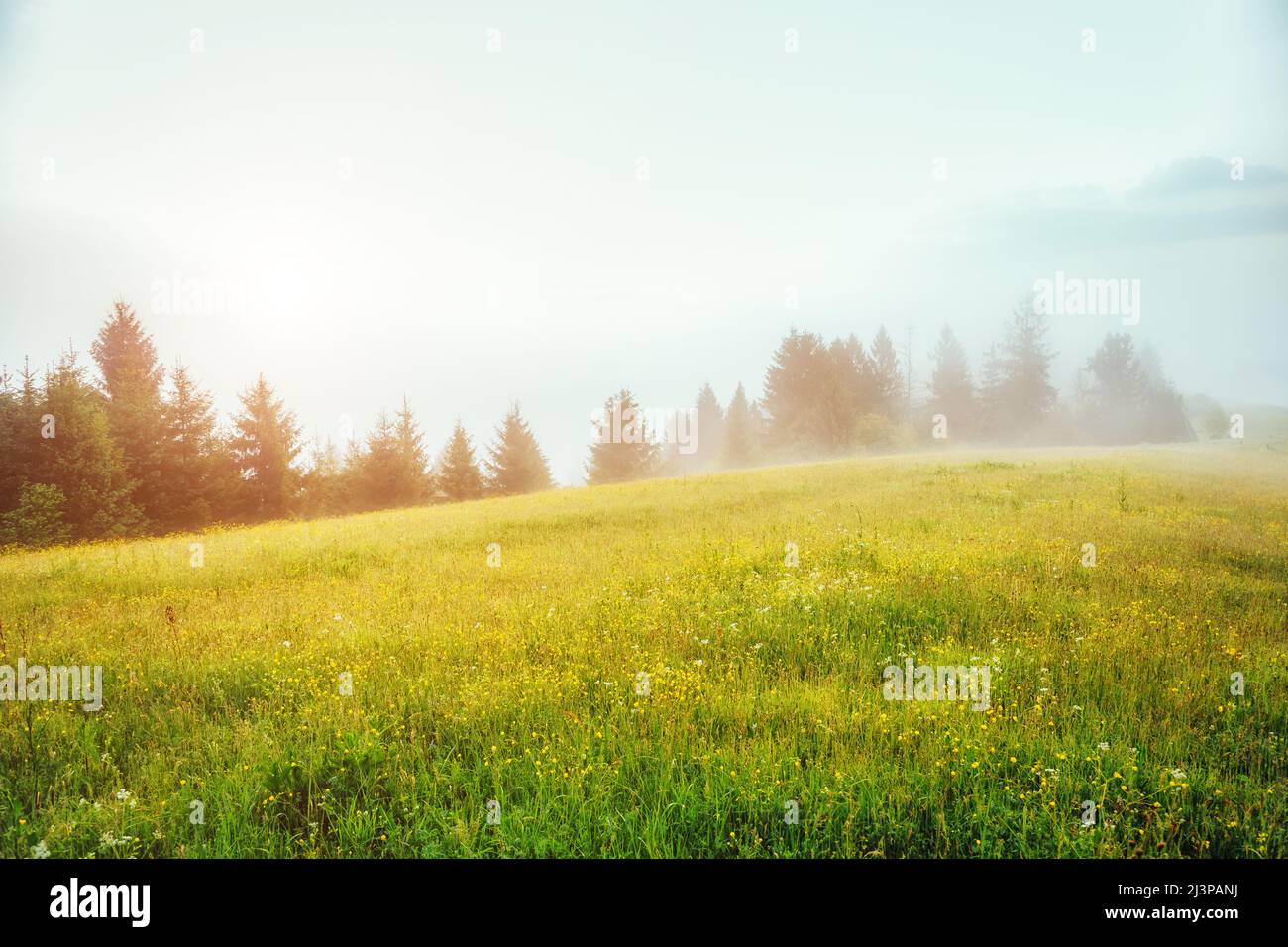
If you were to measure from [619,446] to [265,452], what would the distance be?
97.2 ft

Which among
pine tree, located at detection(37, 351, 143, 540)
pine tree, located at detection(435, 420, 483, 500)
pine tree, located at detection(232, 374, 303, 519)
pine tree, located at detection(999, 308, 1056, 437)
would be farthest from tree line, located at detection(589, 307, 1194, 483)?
pine tree, located at detection(37, 351, 143, 540)

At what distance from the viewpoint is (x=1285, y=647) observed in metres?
5.72

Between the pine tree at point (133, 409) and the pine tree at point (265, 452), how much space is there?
4.48 meters

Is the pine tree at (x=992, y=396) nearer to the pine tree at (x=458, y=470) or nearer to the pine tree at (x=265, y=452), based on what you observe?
the pine tree at (x=458, y=470)

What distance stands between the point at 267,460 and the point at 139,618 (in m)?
30.7

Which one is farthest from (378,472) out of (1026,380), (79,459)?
(1026,380)

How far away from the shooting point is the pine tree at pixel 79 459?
75.7 feet

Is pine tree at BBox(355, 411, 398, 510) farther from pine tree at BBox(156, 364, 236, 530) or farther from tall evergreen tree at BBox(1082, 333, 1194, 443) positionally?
tall evergreen tree at BBox(1082, 333, 1194, 443)

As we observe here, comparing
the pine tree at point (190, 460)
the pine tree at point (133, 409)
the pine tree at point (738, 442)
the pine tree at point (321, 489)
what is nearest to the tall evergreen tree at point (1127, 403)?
the pine tree at point (738, 442)

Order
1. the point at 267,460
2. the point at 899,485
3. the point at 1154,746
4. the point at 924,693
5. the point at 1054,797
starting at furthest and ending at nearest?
the point at 267,460 → the point at 899,485 → the point at 924,693 → the point at 1154,746 → the point at 1054,797

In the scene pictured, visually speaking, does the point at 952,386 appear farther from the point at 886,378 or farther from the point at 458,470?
the point at 458,470

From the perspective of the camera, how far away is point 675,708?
465 centimetres
